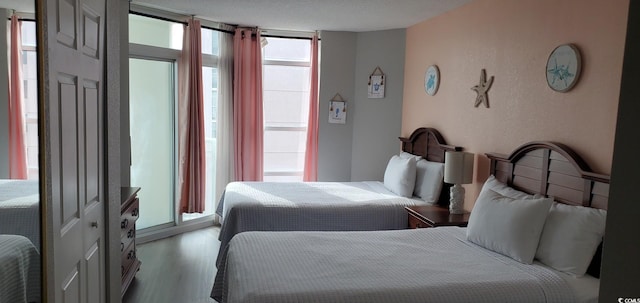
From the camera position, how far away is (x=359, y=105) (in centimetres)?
580

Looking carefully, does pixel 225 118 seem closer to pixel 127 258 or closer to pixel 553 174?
pixel 127 258

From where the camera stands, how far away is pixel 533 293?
2244mm

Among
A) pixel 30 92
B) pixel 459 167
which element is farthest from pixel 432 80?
pixel 30 92

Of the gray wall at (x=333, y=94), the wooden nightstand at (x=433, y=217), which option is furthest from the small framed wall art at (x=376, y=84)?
the wooden nightstand at (x=433, y=217)

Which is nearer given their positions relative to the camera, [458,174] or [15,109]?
[15,109]

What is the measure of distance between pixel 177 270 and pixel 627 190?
3.94 meters

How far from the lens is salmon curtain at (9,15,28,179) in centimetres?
137

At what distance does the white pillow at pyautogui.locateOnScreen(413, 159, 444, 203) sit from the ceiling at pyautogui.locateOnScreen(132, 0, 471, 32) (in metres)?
1.47

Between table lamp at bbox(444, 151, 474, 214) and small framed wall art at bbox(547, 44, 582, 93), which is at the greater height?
small framed wall art at bbox(547, 44, 582, 93)

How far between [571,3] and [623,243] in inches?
105

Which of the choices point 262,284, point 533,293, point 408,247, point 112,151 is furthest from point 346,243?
point 112,151

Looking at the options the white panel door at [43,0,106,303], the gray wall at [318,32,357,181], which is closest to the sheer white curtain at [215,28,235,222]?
the gray wall at [318,32,357,181]

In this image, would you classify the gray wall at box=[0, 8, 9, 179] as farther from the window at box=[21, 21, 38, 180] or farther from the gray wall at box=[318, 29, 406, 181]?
the gray wall at box=[318, 29, 406, 181]

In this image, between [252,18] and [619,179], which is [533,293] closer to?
[619,179]
